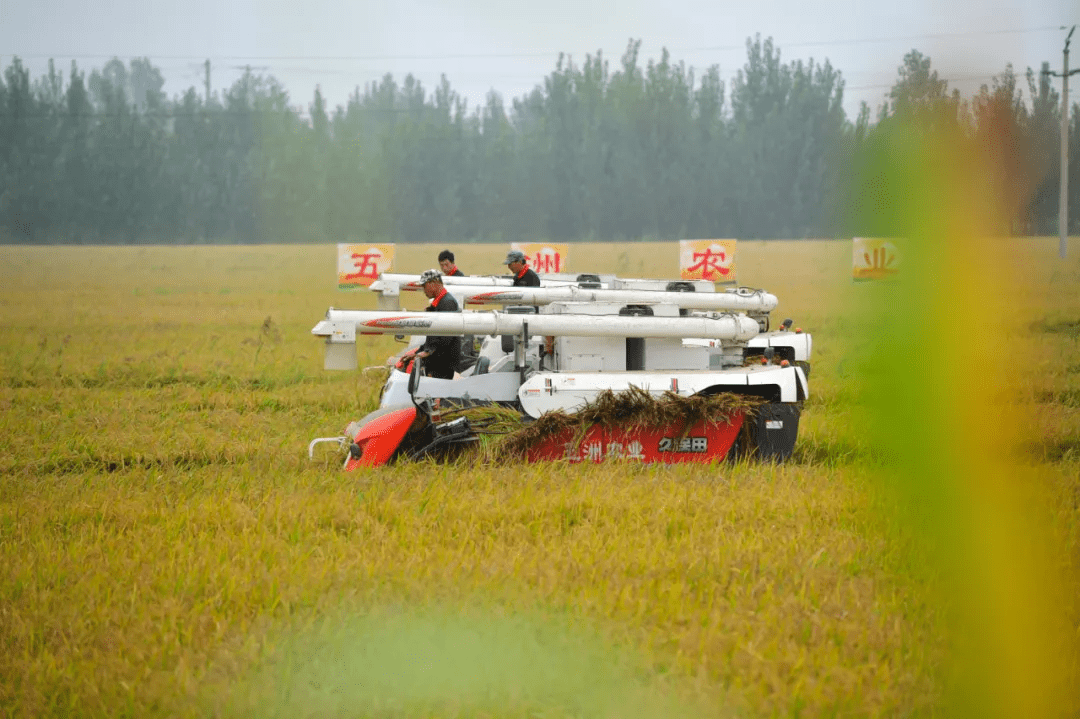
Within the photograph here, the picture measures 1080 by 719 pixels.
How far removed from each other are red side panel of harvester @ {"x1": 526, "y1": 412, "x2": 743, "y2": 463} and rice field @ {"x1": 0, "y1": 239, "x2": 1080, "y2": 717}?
228 millimetres

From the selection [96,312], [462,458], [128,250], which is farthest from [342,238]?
[462,458]

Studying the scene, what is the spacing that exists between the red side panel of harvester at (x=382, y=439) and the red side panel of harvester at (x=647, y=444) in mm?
994

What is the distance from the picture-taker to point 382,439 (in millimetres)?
8656

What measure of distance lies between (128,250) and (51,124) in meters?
21.1

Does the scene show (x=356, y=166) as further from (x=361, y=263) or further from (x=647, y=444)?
(x=647, y=444)

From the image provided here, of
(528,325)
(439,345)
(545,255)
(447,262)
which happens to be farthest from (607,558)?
(545,255)

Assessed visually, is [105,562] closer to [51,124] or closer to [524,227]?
[524,227]

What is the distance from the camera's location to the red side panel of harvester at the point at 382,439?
864 cm

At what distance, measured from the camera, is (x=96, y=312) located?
2566 cm

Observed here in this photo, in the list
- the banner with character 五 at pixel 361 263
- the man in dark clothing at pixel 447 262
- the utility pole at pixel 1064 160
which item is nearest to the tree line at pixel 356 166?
the banner with character 五 at pixel 361 263

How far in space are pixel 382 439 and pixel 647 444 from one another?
207 cm

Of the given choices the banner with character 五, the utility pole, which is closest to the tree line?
the banner with character 五

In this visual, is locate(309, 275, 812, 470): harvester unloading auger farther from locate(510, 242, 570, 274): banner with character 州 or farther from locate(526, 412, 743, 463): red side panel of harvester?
locate(510, 242, 570, 274): banner with character 州

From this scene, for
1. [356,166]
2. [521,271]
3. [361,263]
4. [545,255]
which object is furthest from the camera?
[356,166]
